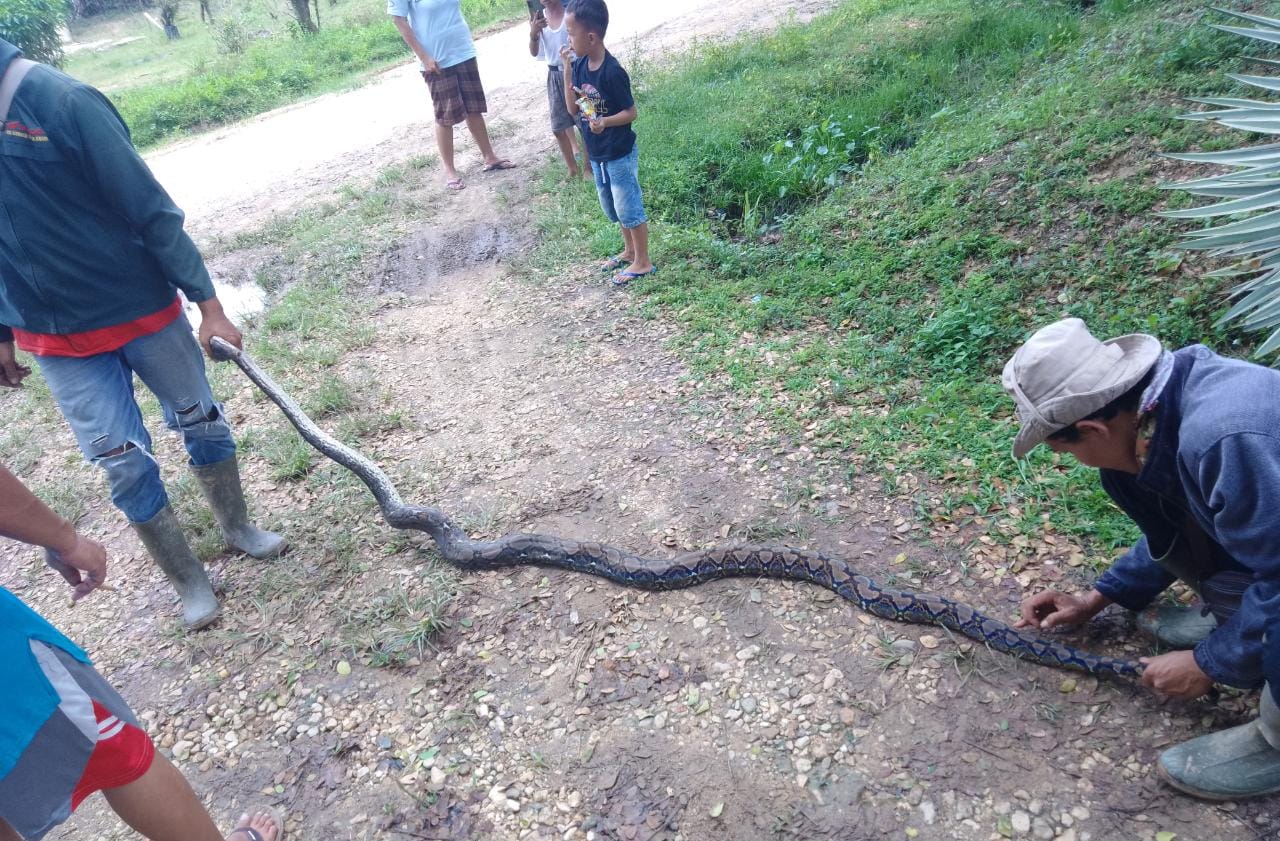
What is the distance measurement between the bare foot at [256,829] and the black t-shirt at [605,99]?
4.77m

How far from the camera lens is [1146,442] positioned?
7.36ft

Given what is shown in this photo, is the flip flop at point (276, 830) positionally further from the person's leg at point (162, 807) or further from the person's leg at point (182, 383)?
the person's leg at point (182, 383)

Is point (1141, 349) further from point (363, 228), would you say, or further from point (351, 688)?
point (363, 228)

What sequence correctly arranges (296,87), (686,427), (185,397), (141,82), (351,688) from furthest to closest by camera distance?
(141,82), (296,87), (686,427), (185,397), (351,688)

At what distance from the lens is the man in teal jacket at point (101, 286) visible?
3.08 m

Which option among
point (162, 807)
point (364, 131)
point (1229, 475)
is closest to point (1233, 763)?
point (1229, 475)

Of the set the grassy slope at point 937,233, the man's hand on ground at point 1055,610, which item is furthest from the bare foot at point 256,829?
the grassy slope at point 937,233

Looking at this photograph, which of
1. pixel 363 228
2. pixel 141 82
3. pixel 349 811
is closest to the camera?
pixel 349 811

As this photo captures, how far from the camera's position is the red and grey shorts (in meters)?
1.93

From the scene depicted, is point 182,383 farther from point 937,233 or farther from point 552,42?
point 552,42

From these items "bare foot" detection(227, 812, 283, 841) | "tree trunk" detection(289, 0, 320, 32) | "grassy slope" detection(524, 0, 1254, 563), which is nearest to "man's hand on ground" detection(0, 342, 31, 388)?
"bare foot" detection(227, 812, 283, 841)

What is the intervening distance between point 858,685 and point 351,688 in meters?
2.20

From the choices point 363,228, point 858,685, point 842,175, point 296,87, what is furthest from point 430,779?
point 296,87

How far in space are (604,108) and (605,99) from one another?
0.21 ft
